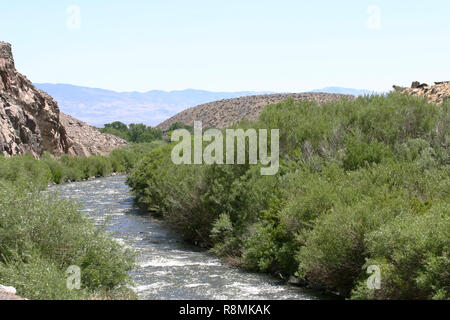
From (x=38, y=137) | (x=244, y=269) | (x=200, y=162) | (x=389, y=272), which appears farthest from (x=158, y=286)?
(x=38, y=137)

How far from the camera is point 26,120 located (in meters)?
69.2

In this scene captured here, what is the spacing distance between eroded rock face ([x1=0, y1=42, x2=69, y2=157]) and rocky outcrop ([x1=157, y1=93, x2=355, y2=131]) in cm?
4471

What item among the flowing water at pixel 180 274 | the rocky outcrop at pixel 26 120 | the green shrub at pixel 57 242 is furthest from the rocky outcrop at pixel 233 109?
the green shrub at pixel 57 242

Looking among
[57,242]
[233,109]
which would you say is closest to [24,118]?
[57,242]

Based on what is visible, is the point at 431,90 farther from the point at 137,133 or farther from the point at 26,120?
the point at 137,133

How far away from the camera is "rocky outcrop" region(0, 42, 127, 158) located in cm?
6197

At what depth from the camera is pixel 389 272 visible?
1345cm

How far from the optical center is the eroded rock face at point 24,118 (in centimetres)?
6172

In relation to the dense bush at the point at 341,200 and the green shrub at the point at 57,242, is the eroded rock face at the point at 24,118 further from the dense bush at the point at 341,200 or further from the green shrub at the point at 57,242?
the green shrub at the point at 57,242

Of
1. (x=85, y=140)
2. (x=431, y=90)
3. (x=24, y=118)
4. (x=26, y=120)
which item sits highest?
(x=431, y=90)

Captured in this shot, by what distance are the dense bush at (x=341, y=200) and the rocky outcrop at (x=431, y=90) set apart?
6.47 m

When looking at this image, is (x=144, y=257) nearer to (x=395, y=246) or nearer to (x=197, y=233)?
(x=197, y=233)

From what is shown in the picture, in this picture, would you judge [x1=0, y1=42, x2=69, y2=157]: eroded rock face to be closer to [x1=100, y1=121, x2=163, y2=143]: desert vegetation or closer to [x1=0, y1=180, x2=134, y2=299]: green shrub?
[x1=0, y1=180, x2=134, y2=299]: green shrub

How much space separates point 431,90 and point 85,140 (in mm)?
71080
